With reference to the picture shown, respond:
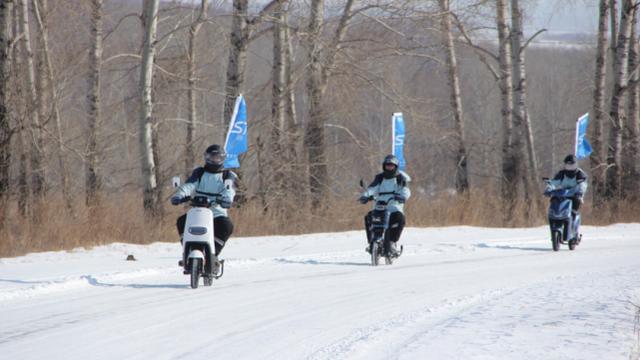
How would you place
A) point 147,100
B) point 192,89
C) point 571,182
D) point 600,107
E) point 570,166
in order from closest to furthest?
point 147,100
point 570,166
point 571,182
point 192,89
point 600,107

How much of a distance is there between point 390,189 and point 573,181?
18.8 feet

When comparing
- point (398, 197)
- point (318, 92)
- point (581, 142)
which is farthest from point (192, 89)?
point (581, 142)

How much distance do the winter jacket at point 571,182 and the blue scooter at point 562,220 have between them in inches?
4.4

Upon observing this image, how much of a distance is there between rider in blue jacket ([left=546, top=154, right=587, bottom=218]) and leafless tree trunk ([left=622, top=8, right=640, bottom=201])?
11.3m

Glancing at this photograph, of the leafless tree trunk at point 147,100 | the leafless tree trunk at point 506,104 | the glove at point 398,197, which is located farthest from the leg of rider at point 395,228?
the leafless tree trunk at point 506,104

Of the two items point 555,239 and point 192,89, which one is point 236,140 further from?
point 555,239

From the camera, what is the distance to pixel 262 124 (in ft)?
77.5

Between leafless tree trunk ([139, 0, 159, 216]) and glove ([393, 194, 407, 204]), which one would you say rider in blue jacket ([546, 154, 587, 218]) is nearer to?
glove ([393, 194, 407, 204])

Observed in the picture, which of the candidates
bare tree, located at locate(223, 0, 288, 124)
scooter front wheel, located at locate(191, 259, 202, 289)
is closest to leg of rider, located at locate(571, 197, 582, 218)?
bare tree, located at locate(223, 0, 288, 124)

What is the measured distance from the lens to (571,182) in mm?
20062

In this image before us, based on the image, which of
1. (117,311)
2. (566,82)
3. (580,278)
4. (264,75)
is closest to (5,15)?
(117,311)

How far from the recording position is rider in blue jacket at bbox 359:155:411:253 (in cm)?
1592

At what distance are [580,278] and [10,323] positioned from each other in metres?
8.13

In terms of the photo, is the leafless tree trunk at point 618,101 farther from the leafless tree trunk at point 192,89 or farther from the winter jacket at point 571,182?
the leafless tree trunk at point 192,89
